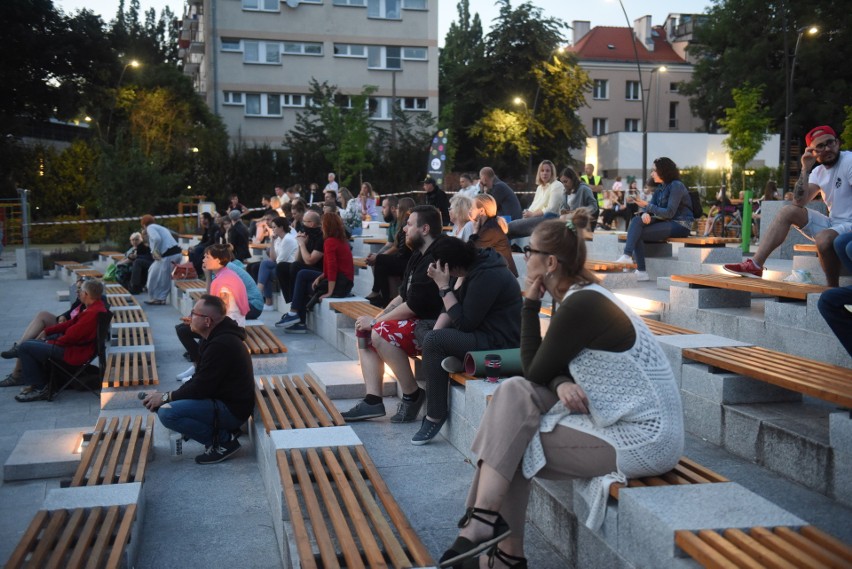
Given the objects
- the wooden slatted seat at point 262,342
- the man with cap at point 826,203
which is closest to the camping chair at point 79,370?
the wooden slatted seat at point 262,342

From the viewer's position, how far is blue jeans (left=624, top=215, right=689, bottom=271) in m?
10.1

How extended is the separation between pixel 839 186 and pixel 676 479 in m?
4.07

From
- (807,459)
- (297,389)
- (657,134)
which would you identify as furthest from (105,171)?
(657,134)

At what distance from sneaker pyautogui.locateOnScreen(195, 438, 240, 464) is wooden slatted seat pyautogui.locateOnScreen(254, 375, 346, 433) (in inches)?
12.7

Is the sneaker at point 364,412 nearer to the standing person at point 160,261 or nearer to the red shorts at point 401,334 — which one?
the red shorts at point 401,334

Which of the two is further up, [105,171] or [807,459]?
[105,171]

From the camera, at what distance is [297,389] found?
6.66 metres

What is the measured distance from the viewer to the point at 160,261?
51.6 feet

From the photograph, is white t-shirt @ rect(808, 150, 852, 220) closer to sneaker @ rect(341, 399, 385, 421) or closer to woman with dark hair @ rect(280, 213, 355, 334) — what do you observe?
sneaker @ rect(341, 399, 385, 421)

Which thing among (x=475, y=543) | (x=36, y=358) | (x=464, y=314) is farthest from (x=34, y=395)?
(x=475, y=543)

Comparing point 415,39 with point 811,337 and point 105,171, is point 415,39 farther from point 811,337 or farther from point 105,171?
point 811,337

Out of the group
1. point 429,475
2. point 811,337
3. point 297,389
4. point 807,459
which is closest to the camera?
point 807,459

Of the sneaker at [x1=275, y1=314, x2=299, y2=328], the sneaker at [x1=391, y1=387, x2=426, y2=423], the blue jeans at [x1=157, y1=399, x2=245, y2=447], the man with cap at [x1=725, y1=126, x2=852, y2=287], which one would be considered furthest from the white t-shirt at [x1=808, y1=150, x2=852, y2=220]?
the sneaker at [x1=275, y1=314, x2=299, y2=328]

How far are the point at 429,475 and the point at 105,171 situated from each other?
23.9 metres
